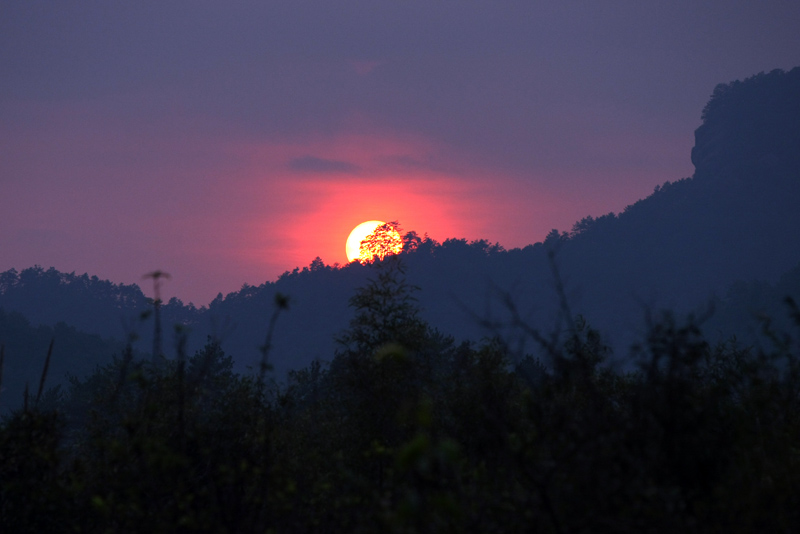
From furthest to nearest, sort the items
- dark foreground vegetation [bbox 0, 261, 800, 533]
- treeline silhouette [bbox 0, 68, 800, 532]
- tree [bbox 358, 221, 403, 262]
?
tree [bbox 358, 221, 403, 262], treeline silhouette [bbox 0, 68, 800, 532], dark foreground vegetation [bbox 0, 261, 800, 533]

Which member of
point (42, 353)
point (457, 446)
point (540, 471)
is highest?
point (42, 353)

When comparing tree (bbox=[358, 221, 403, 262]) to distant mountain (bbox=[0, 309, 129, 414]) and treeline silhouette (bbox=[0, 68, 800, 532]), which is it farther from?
treeline silhouette (bbox=[0, 68, 800, 532])

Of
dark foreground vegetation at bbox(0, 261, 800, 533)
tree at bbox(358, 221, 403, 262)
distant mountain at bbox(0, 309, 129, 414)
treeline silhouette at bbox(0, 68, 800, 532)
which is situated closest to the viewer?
dark foreground vegetation at bbox(0, 261, 800, 533)

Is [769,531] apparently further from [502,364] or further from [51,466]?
[502,364]

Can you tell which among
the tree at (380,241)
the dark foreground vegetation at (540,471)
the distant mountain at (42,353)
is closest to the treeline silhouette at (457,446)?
the dark foreground vegetation at (540,471)

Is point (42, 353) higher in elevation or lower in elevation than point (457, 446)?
higher

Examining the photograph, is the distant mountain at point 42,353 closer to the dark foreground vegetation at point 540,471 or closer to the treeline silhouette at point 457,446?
the treeline silhouette at point 457,446

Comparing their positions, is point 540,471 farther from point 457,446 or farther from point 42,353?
point 42,353

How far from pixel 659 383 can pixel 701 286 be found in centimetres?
19150

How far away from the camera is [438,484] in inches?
264

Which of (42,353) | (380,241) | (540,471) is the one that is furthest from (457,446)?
(42,353)

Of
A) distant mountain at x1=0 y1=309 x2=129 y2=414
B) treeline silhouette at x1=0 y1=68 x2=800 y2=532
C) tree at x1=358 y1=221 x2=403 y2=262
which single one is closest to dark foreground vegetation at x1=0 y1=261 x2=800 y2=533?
treeline silhouette at x1=0 y1=68 x2=800 y2=532

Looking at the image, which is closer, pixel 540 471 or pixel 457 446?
pixel 457 446

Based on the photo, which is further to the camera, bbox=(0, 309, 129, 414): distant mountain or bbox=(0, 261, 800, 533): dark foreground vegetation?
bbox=(0, 309, 129, 414): distant mountain
